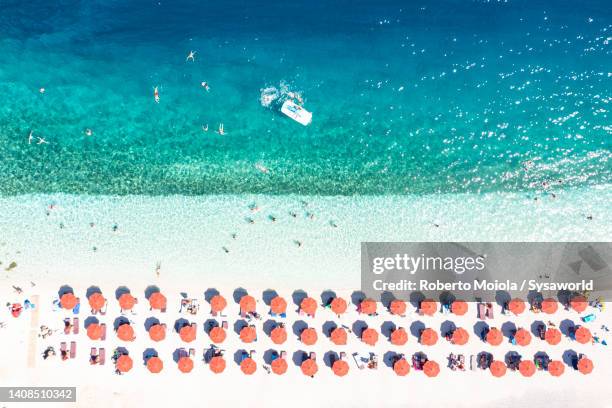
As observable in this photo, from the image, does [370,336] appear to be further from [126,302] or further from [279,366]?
[126,302]

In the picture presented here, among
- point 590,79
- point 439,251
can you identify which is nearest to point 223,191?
point 439,251

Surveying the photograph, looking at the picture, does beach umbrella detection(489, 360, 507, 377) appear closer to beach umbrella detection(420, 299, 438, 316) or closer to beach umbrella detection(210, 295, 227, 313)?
beach umbrella detection(420, 299, 438, 316)

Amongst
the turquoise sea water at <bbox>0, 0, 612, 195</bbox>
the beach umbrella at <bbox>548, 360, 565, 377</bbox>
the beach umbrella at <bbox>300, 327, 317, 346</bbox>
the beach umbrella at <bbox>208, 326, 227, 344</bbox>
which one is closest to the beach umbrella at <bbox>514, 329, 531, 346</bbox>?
the beach umbrella at <bbox>548, 360, 565, 377</bbox>

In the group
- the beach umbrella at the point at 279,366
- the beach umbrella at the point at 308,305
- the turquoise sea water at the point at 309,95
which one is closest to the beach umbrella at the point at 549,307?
the turquoise sea water at the point at 309,95

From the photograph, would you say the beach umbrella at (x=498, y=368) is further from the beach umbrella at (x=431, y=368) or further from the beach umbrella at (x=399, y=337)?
the beach umbrella at (x=399, y=337)

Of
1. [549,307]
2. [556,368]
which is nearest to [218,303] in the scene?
[549,307]

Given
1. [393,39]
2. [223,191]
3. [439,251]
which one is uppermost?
[393,39]

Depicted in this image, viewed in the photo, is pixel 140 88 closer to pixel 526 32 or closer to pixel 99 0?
pixel 99 0
